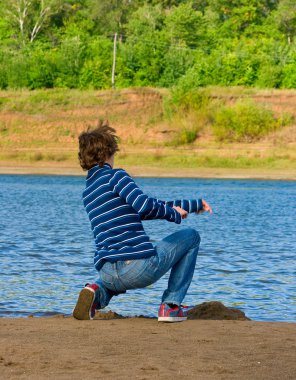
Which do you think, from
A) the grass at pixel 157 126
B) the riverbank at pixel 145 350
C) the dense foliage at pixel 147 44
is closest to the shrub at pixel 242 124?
the grass at pixel 157 126

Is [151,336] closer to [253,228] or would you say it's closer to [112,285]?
[112,285]

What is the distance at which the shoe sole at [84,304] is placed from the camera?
23.2 ft

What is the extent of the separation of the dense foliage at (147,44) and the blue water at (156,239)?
3657 centimetres

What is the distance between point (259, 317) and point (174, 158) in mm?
45104

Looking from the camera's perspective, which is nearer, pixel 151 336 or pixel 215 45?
pixel 151 336

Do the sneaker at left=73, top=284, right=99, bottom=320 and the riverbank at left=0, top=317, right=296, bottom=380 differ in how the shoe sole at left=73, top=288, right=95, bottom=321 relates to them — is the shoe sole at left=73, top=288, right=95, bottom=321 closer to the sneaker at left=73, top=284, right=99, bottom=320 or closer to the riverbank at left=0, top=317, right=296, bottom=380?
the sneaker at left=73, top=284, right=99, bottom=320

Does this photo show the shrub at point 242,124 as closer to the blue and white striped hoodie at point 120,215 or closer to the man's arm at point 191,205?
the man's arm at point 191,205

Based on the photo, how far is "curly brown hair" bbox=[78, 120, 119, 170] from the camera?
698 centimetres

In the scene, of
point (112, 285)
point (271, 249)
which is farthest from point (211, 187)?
point (112, 285)

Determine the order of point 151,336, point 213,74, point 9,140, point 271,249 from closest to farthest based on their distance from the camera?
point 151,336
point 271,249
point 9,140
point 213,74

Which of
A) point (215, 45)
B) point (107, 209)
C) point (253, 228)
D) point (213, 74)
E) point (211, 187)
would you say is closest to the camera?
point (107, 209)

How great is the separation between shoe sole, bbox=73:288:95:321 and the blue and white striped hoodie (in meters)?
0.21

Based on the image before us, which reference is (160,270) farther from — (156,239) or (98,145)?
(156,239)

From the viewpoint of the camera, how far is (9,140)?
60281 mm
